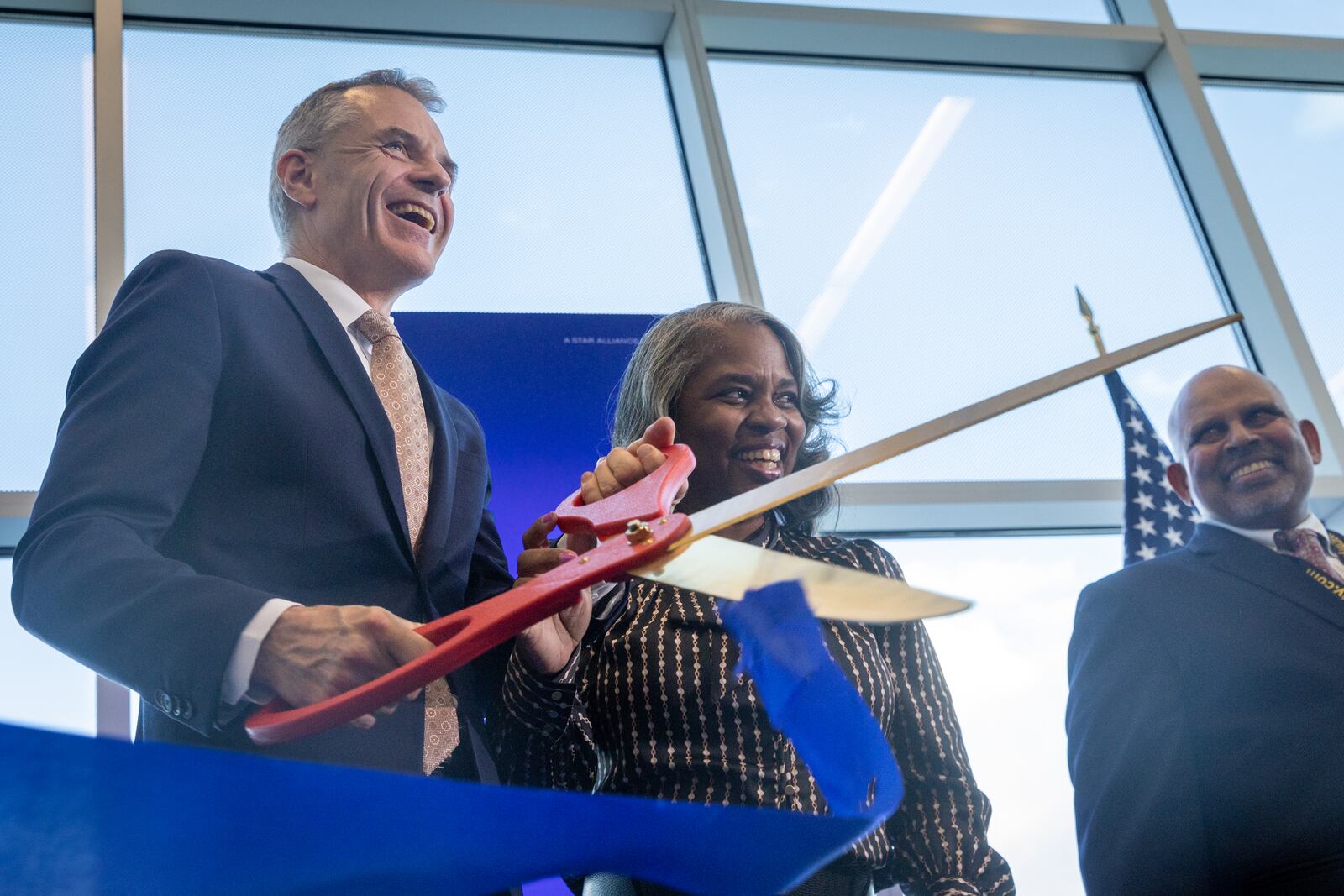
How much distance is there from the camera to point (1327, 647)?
1.93m

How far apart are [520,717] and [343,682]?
1.63 feet

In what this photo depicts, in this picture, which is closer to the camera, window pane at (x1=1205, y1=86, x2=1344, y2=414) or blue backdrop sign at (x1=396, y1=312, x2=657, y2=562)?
blue backdrop sign at (x1=396, y1=312, x2=657, y2=562)

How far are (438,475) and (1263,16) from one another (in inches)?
149

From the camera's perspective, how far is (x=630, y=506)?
0.87 metres

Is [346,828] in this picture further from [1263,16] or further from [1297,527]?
[1263,16]

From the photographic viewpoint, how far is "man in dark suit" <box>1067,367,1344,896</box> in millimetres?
1709

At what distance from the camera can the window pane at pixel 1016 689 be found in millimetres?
2430

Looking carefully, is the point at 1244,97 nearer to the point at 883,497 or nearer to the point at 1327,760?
the point at 883,497

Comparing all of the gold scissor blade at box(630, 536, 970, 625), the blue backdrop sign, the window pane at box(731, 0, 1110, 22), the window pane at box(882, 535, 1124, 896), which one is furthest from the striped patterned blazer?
the window pane at box(731, 0, 1110, 22)

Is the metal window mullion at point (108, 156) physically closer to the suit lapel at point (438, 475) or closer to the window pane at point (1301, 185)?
the suit lapel at point (438, 475)

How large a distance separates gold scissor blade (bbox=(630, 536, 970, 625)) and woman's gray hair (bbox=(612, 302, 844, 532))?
77 cm

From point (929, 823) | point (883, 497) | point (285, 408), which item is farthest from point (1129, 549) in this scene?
point (285, 408)

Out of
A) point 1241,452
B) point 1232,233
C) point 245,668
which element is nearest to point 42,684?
point 245,668

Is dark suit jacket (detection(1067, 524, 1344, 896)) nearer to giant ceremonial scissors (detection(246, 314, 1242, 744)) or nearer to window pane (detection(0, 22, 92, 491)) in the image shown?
giant ceremonial scissors (detection(246, 314, 1242, 744))
